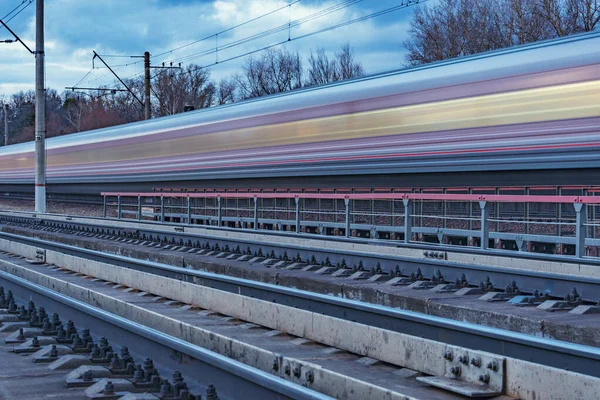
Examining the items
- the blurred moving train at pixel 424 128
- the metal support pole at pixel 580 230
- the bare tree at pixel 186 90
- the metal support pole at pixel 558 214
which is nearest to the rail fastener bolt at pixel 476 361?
the metal support pole at pixel 580 230

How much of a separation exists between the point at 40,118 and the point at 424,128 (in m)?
13.0

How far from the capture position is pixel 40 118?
24.7m

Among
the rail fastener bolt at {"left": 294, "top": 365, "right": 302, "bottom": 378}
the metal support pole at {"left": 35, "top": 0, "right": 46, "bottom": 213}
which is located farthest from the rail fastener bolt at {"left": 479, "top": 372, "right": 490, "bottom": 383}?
the metal support pole at {"left": 35, "top": 0, "right": 46, "bottom": 213}

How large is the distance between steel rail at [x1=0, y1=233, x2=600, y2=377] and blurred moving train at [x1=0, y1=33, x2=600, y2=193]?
614 cm

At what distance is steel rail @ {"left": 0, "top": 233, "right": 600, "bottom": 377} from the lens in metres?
5.03

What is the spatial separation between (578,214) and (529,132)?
4674mm

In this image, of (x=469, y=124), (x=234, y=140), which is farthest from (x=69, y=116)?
(x=469, y=124)

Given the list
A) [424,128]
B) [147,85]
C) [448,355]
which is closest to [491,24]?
[147,85]

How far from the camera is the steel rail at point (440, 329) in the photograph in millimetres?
5031

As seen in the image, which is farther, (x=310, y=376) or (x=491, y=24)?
(x=491, y=24)

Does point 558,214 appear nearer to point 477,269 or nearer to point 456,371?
point 477,269

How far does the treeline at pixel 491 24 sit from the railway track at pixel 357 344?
36.0m

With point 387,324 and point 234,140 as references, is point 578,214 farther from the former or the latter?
point 234,140

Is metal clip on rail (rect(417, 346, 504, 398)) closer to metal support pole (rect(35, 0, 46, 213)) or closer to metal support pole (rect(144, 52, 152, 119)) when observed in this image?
metal support pole (rect(35, 0, 46, 213))
